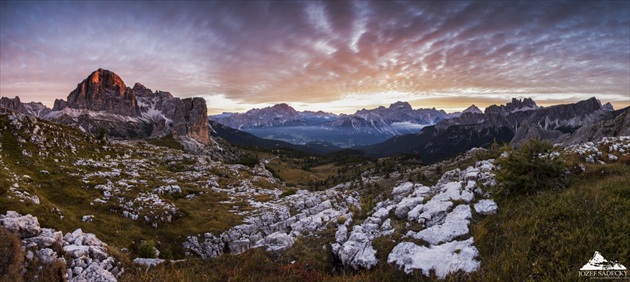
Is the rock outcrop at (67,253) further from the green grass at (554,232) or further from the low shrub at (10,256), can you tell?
the green grass at (554,232)

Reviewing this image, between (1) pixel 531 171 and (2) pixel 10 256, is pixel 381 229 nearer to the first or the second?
(1) pixel 531 171

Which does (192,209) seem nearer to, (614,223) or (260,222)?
(260,222)

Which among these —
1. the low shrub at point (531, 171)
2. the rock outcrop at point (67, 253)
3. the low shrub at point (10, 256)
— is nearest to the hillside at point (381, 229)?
the rock outcrop at point (67, 253)

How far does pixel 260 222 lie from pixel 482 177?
80.3 feet

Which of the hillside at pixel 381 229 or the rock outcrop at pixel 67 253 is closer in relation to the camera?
the hillside at pixel 381 229

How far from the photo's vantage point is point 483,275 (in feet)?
25.3

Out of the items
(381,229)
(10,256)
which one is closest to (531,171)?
(381,229)
